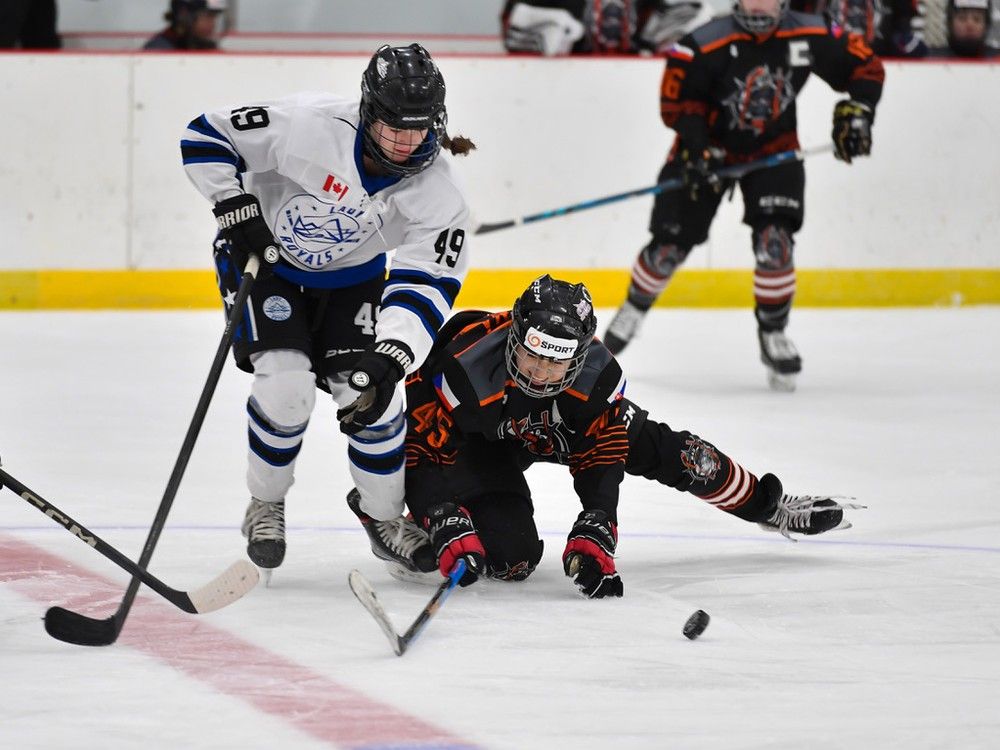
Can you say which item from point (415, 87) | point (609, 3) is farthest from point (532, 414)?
point (609, 3)

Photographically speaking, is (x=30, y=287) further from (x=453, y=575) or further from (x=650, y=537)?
(x=453, y=575)

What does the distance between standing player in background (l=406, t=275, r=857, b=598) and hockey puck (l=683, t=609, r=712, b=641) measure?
11.6 inches

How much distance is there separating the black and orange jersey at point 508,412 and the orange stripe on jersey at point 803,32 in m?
2.89

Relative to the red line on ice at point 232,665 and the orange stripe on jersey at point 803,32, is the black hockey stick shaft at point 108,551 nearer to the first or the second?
the red line on ice at point 232,665

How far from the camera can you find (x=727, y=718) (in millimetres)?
2289

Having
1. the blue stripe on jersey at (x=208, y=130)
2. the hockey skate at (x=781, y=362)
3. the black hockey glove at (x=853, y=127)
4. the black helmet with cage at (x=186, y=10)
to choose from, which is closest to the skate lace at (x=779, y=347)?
the hockey skate at (x=781, y=362)

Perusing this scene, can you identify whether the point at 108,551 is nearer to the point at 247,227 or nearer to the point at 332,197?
the point at 247,227

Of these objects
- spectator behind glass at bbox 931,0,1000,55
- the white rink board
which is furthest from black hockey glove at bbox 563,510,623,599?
spectator behind glass at bbox 931,0,1000,55

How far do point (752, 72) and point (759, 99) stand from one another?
10 cm

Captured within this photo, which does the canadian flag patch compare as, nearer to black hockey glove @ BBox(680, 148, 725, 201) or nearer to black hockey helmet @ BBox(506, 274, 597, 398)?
black hockey helmet @ BBox(506, 274, 597, 398)

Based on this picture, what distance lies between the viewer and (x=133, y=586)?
8.93 feet

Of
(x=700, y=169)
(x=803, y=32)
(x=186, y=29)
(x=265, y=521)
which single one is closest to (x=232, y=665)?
(x=265, y=521)

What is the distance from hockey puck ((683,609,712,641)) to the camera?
106 inches

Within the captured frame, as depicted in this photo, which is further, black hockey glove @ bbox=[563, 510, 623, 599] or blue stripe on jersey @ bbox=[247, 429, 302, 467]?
blue stripe on jersey @ bbox=[247, 429, 302, 467]
